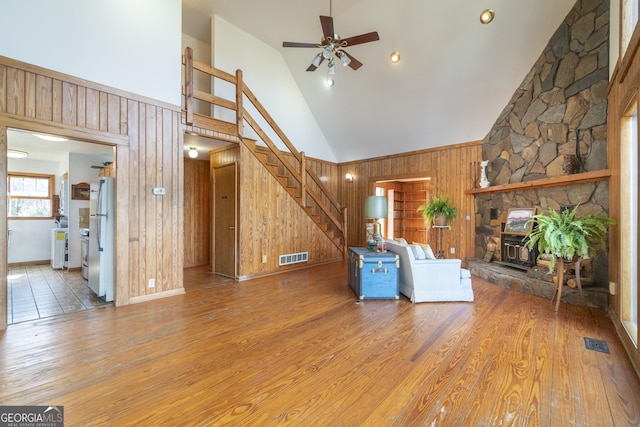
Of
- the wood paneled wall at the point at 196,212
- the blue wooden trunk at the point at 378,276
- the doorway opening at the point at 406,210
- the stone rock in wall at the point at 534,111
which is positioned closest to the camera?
the blue wooden trunk at the point at 378,276

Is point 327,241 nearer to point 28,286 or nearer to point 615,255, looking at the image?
point 615,255

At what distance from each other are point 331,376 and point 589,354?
230 centimetres

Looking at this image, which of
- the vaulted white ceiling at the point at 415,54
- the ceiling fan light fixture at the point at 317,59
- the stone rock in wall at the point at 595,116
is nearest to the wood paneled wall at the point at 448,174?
the vaulted white ceiling at the point at 415,54

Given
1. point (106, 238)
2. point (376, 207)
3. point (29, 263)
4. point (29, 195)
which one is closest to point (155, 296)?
point (106, 238)

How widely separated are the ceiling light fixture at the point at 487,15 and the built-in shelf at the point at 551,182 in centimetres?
267

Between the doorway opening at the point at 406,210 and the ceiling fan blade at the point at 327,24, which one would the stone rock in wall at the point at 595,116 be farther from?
the doorway opening at the point at 406,210

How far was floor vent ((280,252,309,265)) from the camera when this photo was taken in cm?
583

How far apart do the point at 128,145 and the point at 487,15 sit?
562 cm

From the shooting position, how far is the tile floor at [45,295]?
335cm

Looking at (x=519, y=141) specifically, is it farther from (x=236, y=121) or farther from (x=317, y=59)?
(x=236, y=121)

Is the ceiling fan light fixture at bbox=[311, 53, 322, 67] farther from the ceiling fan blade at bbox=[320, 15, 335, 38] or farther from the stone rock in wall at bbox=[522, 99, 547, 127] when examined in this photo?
the stone rock in wall at bbox=[522, 99, 547, 127]

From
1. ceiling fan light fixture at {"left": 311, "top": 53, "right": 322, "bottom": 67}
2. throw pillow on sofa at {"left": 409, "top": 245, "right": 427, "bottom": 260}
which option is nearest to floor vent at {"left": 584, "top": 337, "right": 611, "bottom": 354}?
throw pillow on sofa at {"left": 409, "top": 245, "right": 427, "bottom": 260}

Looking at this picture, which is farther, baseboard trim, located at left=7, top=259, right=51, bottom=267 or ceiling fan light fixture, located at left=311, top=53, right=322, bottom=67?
baseboard trim, located at left=7, top=259, right=51, bottom=267

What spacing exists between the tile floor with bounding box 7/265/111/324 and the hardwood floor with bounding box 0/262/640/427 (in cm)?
34
